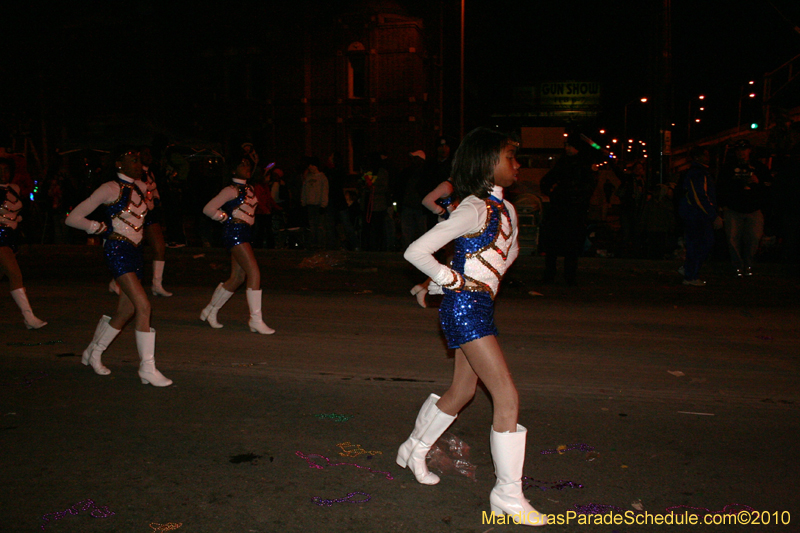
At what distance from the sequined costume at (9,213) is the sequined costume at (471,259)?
5701mm

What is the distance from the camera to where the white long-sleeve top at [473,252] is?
319 cm

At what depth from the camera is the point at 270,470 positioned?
3.77 metres

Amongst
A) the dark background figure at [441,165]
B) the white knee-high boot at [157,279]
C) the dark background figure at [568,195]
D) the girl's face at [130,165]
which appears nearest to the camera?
the girl's face at [130,165]

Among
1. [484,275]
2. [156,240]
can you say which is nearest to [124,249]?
[484,275]

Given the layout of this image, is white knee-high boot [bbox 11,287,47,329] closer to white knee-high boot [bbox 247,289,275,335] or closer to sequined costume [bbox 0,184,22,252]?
sequined costume [bbox 0,184,22,252]

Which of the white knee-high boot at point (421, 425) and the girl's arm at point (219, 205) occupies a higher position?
the girl's arm at point (219, 205)

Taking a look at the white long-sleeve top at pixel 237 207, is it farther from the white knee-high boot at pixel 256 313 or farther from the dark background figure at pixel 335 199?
the dark background figure at pixel 335 199

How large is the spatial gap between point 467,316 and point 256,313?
4.25 m

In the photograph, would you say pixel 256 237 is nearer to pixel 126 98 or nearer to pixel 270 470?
pixel 270 470

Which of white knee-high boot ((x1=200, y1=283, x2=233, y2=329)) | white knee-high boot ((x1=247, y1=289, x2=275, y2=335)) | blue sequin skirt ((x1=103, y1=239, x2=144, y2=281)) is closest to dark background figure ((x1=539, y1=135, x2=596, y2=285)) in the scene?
white knee-high boot ((x1=247, y1=289, x2=275, y2=335))

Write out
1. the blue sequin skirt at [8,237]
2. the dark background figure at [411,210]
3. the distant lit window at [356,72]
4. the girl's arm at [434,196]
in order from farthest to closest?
the distant lit window at [356,72] → the dark background figure at [411,210] → the blue sequin skirt at [8,237] → the girl's arm at [434,196]

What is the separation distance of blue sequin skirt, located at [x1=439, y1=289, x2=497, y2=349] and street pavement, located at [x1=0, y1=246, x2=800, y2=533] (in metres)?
0.86

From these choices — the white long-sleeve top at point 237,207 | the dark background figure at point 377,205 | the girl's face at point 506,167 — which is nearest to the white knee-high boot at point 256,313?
the white long-sleeve top at point 237,207

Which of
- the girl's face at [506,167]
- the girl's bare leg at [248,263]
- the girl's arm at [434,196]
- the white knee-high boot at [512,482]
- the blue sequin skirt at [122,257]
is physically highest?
the girl's face at [506,167]
